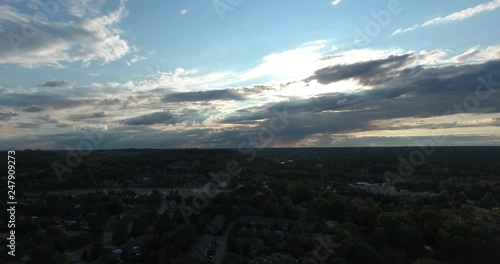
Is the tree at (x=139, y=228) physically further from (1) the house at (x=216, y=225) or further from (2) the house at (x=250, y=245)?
(2) the house at (x=250, y=245)

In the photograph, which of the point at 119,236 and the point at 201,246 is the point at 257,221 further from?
the point at 119,236

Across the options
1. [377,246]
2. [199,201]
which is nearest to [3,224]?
[199,201]

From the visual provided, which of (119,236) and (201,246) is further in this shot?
(119,236)

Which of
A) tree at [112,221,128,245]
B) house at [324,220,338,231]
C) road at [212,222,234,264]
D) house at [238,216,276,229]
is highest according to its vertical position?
tree at [112,221,128,245]

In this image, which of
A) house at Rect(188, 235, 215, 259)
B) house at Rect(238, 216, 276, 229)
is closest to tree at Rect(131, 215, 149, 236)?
house at Rect(188, 235, 215, 259)

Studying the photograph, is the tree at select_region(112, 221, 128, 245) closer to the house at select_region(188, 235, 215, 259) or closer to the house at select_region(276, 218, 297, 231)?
the house at select_region(188, 235, 215, 259)

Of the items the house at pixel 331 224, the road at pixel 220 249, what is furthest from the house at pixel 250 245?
the house at pixel 331 224

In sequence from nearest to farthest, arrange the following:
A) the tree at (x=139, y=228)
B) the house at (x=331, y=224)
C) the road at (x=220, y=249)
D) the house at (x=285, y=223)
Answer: the road at (x=220, y=249) → the tree at (x=139, y=228) → the house at (x=331, y=224) → the house at (x=285, y=223)

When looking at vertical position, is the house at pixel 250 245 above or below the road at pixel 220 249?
above

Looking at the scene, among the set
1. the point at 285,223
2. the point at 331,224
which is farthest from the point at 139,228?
the point at 331,224
